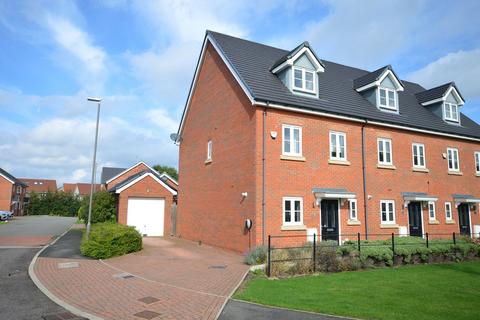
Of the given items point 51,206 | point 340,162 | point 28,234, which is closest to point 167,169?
point 51,206

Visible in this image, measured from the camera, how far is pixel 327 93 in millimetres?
19375

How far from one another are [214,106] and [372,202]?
9.88 metres

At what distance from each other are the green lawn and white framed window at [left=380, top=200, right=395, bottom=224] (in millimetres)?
6382

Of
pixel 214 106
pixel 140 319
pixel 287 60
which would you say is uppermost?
pixel 287 60

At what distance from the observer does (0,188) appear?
6412cm

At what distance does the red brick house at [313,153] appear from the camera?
16031 mm

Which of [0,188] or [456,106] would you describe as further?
[0,188]

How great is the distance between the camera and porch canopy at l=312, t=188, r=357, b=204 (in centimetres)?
1650

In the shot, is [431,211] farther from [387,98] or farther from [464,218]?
[387,98]

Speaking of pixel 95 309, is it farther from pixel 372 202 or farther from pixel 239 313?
pixel 372 202

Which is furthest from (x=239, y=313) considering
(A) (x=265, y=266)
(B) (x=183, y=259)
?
(B) (x=183, y=259)

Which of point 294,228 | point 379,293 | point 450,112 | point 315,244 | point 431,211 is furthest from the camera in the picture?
point 450,112

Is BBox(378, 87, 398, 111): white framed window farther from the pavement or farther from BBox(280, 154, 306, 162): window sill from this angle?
the pavement

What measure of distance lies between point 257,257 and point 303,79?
9.29m
